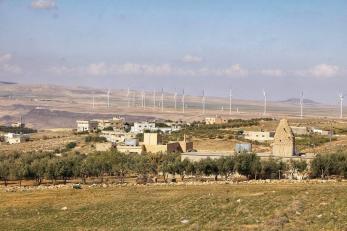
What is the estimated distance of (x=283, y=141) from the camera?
66.4 m

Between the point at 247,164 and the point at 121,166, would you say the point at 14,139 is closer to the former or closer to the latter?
the point at 121,166

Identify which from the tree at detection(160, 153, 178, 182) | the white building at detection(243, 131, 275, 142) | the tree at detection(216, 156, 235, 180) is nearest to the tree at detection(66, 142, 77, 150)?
the white building at detection(243, 131, 275, 142)

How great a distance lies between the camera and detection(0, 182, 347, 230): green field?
91.4 feet

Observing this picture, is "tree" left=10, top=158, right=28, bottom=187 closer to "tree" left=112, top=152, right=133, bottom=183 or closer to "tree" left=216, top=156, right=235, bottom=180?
"tree" left=112, top=152, right=133, bottom=183

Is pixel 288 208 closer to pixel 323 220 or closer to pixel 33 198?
pixel 323 220

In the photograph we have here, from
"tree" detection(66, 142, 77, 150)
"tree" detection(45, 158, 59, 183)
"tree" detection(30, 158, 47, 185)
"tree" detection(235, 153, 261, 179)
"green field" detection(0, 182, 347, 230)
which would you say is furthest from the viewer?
"tree" detection(66, 142, 77, 150)

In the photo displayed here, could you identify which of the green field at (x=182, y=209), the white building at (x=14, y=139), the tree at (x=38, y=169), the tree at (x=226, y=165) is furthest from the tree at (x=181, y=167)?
the white building at (x=14, y=139)

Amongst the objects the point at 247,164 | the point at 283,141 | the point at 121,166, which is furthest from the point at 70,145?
the point at 247,164

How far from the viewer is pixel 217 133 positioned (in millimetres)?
112562

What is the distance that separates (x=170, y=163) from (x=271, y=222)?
124 ft

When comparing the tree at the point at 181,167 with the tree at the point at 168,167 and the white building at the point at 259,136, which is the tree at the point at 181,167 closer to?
the tree at the point at 168,167

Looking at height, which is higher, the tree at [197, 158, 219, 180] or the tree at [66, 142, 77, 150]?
the tree at [197, 158, 219, 180]

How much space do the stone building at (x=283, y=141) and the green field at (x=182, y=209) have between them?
21.0 metres

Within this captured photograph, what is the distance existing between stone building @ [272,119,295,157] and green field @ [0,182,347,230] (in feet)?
69.0
